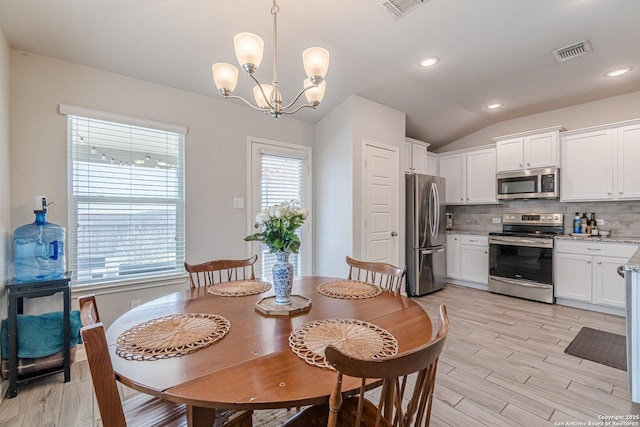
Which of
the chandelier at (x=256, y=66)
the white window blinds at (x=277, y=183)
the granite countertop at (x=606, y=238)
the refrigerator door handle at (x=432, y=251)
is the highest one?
the chandelier at (x=256, y=66)

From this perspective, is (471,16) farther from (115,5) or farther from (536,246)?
(536,246)

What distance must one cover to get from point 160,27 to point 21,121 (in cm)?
127

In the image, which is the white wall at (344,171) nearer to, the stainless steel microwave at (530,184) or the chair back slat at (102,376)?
the stainless steel microwave at (530,184)

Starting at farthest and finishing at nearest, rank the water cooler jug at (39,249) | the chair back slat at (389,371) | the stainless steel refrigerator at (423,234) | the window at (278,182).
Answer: the stainless steel refrigerator at (423,234) < the window at (278,182) < the water cooler jug at (39,249) < the chair back slat at (389,371)

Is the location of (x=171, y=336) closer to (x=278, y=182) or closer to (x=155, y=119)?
(x=155, y=119)

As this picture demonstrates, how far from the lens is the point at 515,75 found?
330 cm

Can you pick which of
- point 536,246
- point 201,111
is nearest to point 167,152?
point 201,111

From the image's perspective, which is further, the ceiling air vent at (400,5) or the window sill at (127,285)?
the window sill at (127,285)

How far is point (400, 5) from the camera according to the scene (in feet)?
7.31

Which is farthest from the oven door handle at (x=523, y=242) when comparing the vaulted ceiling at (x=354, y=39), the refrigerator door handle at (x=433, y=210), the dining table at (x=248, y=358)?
the dining table at (x=248, y=358)

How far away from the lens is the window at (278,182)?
339 cm

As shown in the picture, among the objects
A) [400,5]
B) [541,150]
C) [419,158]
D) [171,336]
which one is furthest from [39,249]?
[541,150]

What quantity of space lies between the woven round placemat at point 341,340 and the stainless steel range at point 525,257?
382 centimetres

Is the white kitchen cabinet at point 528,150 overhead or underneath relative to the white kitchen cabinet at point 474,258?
overhead
